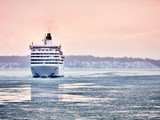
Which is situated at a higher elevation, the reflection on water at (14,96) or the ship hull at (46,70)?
the ship hull at (46,70)

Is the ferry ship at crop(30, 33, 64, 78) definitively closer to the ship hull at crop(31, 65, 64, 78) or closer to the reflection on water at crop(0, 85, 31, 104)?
the ship hull at crop(31, 65, 64, 78)

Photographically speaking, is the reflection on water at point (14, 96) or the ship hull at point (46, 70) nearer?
the reflection on water at point (14, 96)

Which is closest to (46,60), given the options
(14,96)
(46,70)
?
(46,70)

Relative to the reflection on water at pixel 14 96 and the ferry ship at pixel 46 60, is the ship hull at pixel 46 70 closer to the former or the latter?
the ferry ship at pixel 46 60

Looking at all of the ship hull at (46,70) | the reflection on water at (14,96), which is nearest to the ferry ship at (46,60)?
the ship hull at (46,70)

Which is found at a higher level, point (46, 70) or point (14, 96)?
point (46, 70)

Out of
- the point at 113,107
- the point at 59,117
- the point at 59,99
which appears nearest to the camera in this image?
the point at 59,117

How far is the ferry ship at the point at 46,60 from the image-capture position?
5359 inches

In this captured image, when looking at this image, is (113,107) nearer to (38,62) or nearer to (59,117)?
(59,117)

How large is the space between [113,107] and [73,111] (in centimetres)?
691

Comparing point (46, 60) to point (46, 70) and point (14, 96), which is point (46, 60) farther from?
point (14, 96)

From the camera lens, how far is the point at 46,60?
452 ft

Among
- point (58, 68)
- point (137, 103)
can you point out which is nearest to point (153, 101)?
point (137, 103)

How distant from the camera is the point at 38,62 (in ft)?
450
